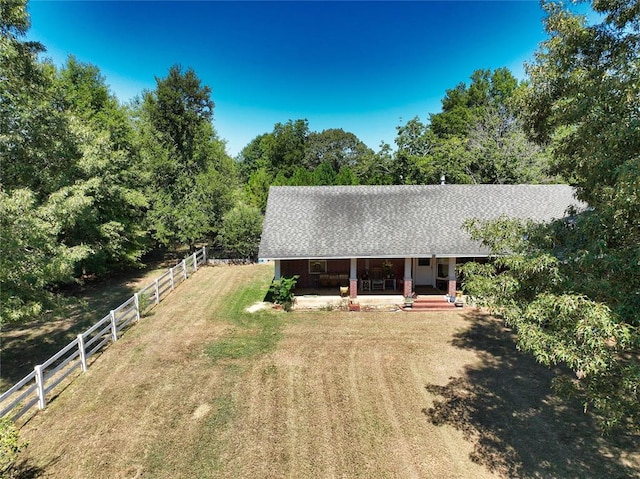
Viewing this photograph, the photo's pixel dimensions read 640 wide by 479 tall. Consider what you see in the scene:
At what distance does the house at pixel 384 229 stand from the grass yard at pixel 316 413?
378cm

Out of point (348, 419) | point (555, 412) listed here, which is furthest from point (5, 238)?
point (555, 412)

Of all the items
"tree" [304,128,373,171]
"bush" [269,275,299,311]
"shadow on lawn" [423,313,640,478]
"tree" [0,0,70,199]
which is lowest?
"shadow on lawn" [423,313,640,478]

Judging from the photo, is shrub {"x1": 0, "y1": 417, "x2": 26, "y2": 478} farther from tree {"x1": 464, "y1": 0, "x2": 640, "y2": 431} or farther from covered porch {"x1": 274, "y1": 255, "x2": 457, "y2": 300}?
covered porch {"x1": 274, "y1": 255, "x2": 457, "y2": 300}

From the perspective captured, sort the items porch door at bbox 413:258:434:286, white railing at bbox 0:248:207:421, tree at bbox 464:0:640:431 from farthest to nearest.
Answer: porch door at bbox 413:258:434:286
white railing at bbox 0:248:207:421
tree at bbox 464:0:640:431

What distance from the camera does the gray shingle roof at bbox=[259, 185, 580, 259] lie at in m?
16.5

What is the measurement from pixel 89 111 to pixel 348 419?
26.7 metres

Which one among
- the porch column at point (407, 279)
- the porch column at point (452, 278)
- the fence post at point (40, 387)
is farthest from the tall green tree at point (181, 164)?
the porch column at point (452, 278)

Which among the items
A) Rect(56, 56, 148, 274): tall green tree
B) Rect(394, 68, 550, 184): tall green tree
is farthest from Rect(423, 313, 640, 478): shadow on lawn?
Rect(394, 68, 550, 184): tall green tree

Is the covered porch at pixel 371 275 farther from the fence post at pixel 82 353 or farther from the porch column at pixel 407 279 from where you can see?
the fence post at pixel 82 353

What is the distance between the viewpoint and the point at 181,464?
7.22 metres

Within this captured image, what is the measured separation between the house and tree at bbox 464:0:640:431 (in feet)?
31.5

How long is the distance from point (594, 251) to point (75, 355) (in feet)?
43.0

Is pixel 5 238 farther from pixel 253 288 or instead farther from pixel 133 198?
pixel 133 198

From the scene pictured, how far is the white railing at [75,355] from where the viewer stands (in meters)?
8.71
